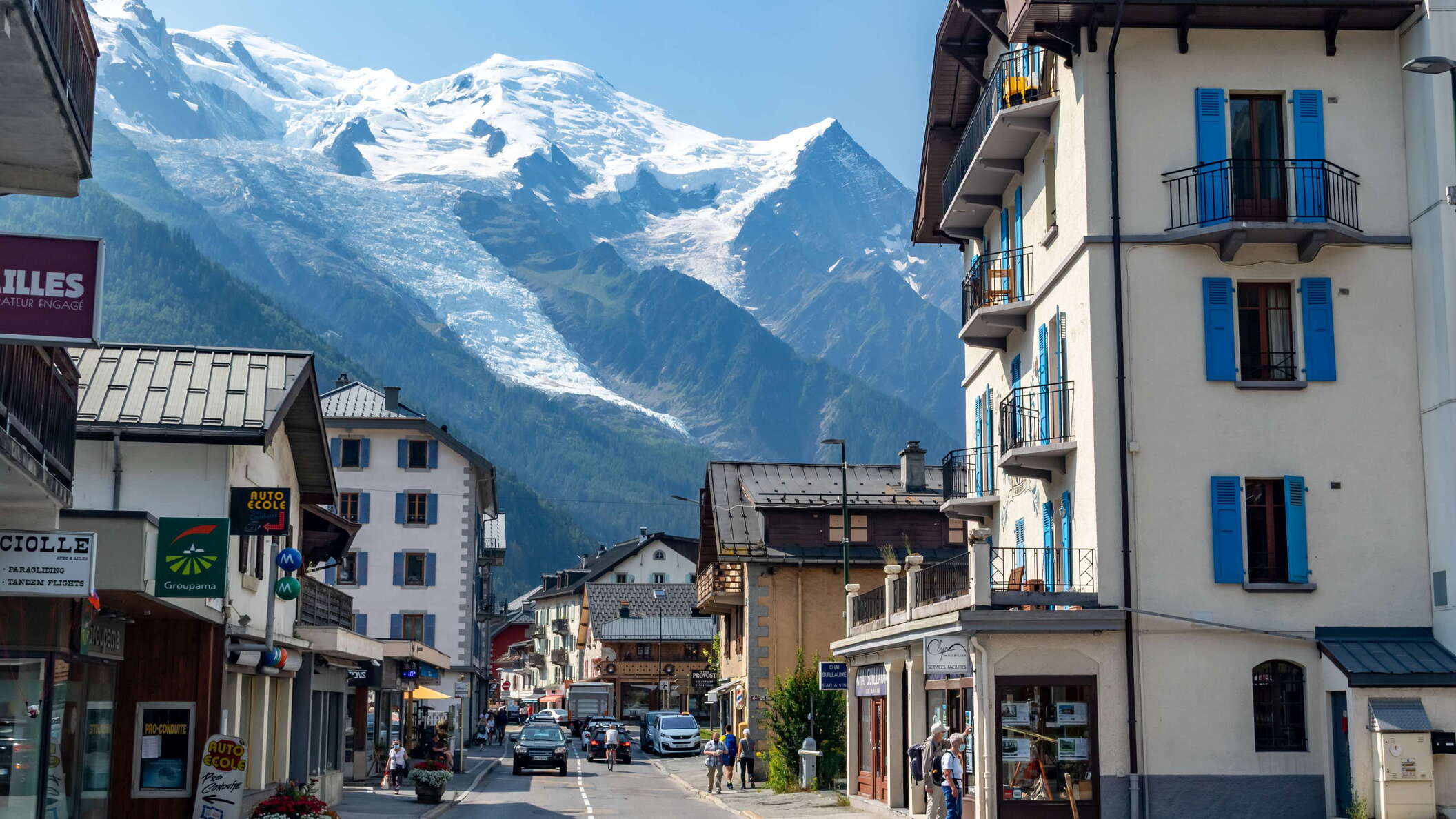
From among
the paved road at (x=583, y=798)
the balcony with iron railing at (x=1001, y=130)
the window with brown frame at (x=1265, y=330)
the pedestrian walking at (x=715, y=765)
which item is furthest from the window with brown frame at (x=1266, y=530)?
the pedestrian walking at (x=715, y=765)

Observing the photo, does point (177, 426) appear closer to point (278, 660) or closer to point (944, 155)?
point (278, 660)

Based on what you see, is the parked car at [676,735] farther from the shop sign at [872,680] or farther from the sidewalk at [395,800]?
the shop sign at [872,680]

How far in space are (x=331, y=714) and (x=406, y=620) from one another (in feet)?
→ 97.6

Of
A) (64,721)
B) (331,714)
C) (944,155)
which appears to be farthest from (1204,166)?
(331,714)

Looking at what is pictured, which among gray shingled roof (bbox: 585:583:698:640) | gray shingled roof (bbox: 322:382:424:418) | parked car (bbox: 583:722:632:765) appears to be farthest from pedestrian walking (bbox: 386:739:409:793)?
gray shingled roof (bbox: 585:583:698:640)

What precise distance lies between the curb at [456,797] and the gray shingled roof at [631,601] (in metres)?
54.8

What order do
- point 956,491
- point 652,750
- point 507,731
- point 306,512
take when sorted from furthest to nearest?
point 507,731, point 652,750, point 306,512, point 956,491

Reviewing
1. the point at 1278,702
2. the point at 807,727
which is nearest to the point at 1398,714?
the point at 1278,702

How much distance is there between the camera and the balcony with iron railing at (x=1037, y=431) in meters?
26.6

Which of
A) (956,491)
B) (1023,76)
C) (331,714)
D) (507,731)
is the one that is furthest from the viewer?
(507,731)

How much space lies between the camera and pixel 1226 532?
82.2 ft

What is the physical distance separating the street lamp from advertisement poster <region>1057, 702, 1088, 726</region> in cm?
1159

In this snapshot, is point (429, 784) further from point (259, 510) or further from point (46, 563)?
point (46, 563)

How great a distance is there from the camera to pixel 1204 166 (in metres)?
25.5
